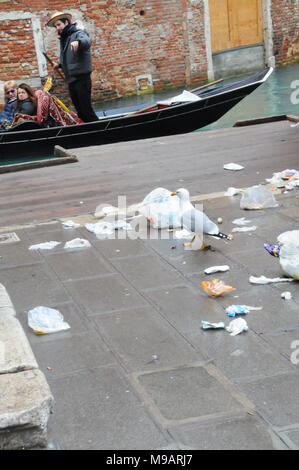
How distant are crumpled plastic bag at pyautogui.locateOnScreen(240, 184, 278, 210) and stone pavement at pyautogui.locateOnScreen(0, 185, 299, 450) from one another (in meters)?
0.38

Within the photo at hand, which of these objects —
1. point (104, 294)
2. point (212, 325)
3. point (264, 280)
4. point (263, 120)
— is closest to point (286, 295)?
point (264, 280)

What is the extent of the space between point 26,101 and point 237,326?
6712mm

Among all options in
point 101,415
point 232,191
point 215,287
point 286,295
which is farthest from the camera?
point 232,191

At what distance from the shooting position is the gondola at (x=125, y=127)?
927 cm

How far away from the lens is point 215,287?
333 cm

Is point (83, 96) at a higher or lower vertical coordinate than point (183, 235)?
higher

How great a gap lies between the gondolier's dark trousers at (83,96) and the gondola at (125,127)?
0.18 m

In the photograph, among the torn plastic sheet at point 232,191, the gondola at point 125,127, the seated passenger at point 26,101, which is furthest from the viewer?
the gondola at point 125,127

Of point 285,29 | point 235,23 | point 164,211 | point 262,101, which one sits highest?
point 235,23

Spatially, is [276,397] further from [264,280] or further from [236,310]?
[264,280]

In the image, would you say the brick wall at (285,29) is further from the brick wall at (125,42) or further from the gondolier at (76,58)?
the gondolier at (76,58)

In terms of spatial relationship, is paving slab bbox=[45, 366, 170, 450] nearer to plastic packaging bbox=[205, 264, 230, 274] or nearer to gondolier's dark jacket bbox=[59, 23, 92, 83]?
plastic packaging bbox=[205, 264, 230, 274]

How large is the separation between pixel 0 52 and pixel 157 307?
12.1m

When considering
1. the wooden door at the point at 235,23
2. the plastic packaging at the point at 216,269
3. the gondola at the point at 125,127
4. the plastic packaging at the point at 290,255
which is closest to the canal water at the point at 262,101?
the gondola at the point at 125,127
